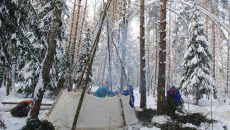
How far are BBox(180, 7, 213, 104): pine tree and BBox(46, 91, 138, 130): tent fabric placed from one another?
15451 mm

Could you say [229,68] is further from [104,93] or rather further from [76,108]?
[76,108]

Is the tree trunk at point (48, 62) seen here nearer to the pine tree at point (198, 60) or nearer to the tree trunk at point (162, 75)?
the tree trunk at point (162, 75)

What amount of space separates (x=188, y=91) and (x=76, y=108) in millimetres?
17332

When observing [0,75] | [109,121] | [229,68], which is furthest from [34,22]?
[229,68]

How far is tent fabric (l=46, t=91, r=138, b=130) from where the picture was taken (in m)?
11.2

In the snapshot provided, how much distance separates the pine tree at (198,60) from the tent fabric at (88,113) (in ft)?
50.7

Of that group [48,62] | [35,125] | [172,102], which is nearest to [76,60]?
[172,102]

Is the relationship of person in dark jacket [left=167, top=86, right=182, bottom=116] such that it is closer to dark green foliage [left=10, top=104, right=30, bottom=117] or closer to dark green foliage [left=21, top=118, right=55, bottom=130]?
dark green foliage [left=10, top=104, right=30, bottom=117]

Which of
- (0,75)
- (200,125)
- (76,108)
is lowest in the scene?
(200,125)

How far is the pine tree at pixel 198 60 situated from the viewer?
26297 millimetres

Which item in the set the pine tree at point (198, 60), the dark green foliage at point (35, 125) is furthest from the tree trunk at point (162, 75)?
the pine tree at point (198, 60)

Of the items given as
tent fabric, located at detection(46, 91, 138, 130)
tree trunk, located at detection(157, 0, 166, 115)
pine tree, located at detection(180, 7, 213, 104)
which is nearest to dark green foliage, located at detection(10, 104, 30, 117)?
tent fabric, located at detection(46, 91, 138, 130)

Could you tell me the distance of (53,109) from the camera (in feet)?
38.8

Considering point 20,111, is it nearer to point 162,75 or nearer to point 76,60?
point 76,60
